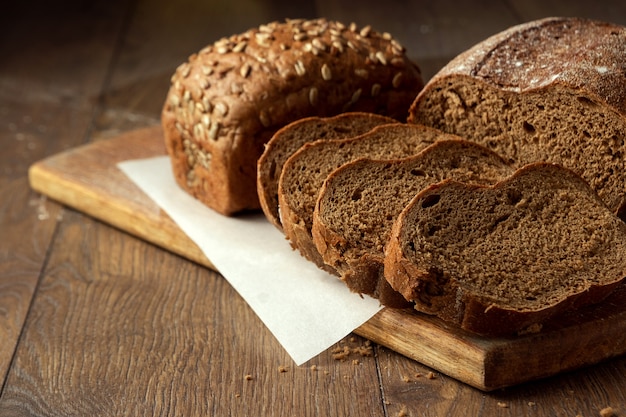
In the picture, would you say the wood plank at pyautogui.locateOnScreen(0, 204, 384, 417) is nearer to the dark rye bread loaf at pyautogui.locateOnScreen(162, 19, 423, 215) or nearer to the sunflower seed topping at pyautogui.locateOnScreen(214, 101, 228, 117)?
the dark rye bread loaf at pyautogui.locateOnScreen(162, 19, 423, 215)

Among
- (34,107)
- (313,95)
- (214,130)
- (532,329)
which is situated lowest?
(34,107)

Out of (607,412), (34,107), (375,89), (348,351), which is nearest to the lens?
(607,412)

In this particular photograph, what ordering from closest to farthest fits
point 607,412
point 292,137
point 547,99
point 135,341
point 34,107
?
point 607,412 → point 135,341 → point 547,99 → point 292,137 → point 34,107

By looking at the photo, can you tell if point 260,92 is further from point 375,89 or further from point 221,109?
point 375,89

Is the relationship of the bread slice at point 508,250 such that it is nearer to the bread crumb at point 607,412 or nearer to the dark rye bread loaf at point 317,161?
the bread crumb at point 607,412

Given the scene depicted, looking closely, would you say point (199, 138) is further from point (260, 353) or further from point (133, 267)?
point (260, 353)

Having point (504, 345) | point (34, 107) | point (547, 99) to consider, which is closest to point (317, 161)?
point (547, 99)
